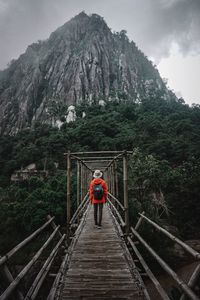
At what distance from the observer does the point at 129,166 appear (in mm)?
21172

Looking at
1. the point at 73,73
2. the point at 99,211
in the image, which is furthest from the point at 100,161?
the point at 73,73

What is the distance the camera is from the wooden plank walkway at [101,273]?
8.67 ft

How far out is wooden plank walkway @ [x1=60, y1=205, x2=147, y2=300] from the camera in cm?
264

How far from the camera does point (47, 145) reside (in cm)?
3541

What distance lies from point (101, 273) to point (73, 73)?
7991 centimetres

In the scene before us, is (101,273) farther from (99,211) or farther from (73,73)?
(73,73)

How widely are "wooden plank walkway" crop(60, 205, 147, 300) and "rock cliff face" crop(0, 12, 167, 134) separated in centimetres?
5619

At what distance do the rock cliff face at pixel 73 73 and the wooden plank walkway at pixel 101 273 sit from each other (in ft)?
184

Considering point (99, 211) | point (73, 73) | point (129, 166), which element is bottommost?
point (99, 211)

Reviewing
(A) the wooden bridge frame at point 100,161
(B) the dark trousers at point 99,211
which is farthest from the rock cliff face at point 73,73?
(B) the dark trousers at point 99,211

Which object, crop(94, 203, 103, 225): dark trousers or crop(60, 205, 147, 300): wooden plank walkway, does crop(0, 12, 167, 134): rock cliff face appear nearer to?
crop(94, 203, 103, 225): dark trousers

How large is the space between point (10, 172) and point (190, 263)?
26211mm

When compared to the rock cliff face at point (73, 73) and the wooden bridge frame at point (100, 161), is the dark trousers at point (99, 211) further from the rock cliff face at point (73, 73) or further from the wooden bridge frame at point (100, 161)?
the rock cliff face at point (73, 73)

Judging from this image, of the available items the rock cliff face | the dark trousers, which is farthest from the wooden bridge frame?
the rock cliff face
